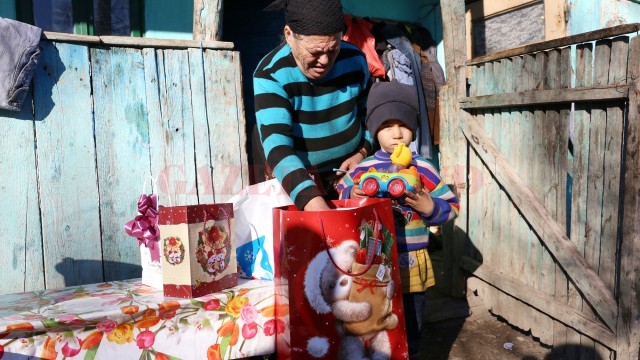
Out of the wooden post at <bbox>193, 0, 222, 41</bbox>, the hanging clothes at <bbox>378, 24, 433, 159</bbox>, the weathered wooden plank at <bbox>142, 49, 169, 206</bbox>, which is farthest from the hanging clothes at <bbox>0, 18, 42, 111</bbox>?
the hanging clothes at <bbox>378, 24, 433, 159</bbox>

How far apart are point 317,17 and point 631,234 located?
1860mm

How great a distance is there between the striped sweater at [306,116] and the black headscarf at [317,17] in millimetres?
243

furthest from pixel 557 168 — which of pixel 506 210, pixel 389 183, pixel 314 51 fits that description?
pixel 314 51

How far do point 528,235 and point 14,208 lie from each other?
2.98 metres

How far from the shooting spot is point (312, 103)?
2.29 m

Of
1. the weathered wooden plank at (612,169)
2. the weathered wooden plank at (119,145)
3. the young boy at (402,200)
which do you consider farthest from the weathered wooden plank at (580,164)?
the weathered wooden plank at (119,145)

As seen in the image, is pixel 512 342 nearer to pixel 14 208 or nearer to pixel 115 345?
pixel 115 345

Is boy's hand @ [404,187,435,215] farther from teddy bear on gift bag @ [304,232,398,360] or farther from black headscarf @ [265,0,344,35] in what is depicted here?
black headscarf @ [265,0,344,35]

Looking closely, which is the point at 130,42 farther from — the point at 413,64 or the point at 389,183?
the point at 413,64

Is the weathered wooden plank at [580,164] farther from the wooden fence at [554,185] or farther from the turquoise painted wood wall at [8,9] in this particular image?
the turquoise painted wood wall at [8,9]

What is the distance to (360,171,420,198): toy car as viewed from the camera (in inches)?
76.9

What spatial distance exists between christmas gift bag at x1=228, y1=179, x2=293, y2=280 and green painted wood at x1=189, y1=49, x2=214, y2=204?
540mm

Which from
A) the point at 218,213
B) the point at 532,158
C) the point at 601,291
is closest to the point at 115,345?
the point at 218,213

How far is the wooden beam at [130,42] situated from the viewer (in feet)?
8.02
